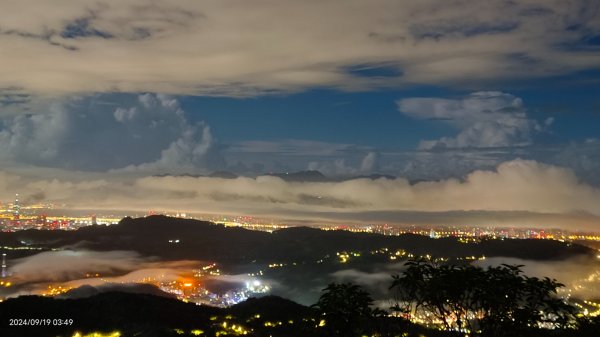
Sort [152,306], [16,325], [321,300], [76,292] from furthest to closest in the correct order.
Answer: [76,292], [152,306], [16,325], [321,300]

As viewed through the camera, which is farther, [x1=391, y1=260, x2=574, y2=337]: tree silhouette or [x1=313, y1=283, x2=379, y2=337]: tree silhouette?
[x1=313, y1=283, x2=379, y2=337]: tree silhouette

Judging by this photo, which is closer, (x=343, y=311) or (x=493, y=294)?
(x=493, y=294)

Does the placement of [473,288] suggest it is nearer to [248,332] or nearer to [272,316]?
[248,332]

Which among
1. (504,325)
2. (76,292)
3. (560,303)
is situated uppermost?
(560,303)

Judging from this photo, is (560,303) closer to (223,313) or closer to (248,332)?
(248,332)

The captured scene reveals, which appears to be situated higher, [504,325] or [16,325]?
[504,325]

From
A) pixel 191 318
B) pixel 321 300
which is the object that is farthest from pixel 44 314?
pixel 321 300

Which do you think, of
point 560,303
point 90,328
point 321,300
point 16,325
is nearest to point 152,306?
point 90,328

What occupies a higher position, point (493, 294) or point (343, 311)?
point (493, 294)

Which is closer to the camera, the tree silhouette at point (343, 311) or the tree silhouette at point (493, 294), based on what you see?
the tree silhouette at point (493, 294)

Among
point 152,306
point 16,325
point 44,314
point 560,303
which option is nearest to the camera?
point 560,303

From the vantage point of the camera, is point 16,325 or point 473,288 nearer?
point 473,288
